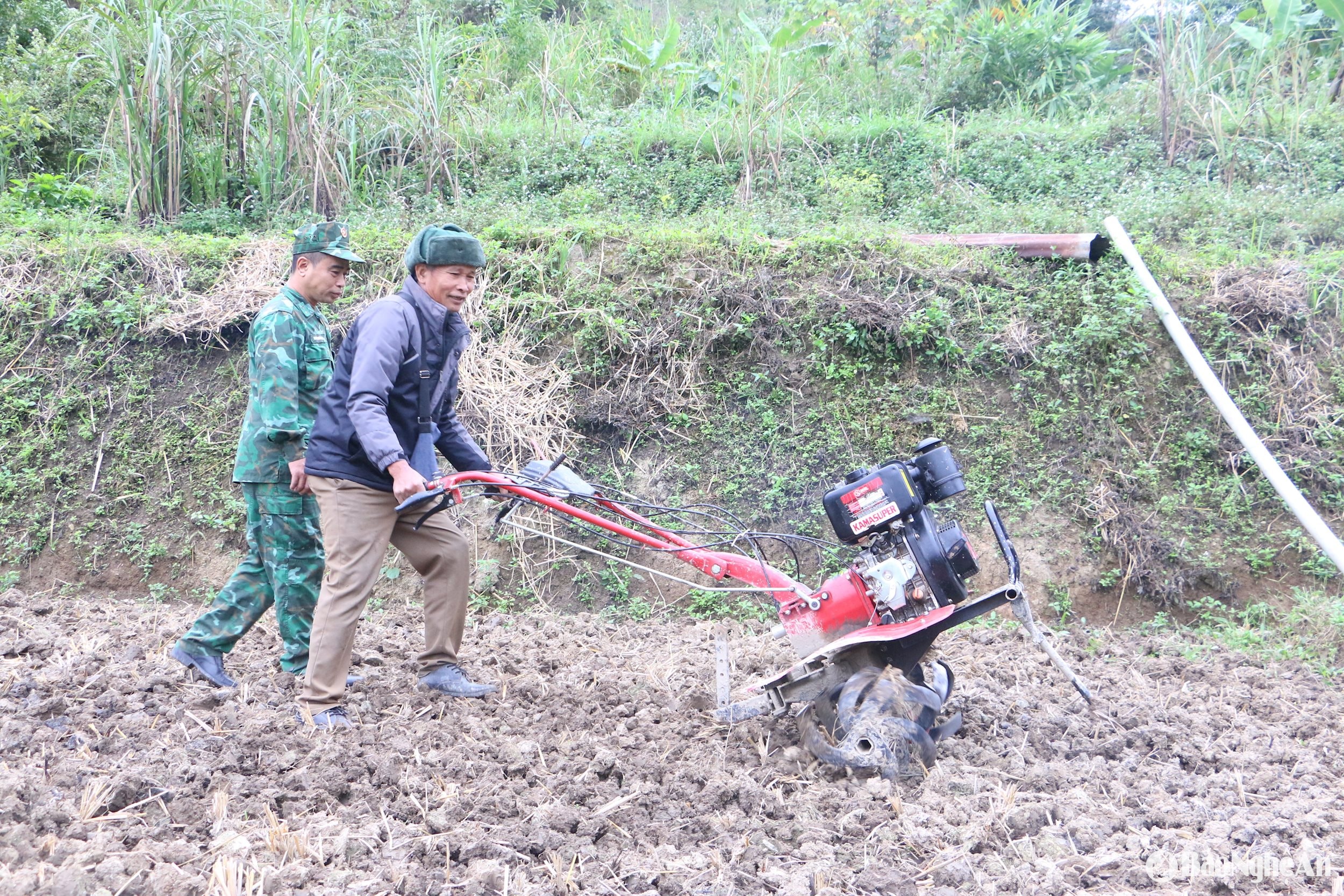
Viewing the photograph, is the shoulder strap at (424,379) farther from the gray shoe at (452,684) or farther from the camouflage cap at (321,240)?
the gray shoe at (452,684)

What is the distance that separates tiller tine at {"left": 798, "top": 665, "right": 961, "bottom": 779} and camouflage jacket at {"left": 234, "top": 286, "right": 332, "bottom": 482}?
2.43 metres

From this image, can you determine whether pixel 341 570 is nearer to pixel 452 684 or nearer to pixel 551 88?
pixel 452 684

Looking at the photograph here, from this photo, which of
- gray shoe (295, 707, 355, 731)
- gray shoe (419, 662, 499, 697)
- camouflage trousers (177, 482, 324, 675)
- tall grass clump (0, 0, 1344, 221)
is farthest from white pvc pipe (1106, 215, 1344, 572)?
camouflage trousers (177, 482, 324, 675)

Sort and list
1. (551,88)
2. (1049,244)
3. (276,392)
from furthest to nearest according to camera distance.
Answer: (551,88)
(1049,244)
(276,392)

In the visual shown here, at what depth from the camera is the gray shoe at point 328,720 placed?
12.1 ft

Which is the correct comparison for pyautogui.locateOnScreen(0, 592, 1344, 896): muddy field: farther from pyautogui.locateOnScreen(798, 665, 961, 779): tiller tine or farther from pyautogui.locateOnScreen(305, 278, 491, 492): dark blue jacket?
pyautogui.locateOnScreen(305, 278, 491, 492): dark blue jacket

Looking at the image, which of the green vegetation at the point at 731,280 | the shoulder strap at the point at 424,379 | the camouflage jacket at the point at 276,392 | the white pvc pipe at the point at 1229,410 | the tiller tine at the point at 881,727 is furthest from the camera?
the green vegetation at the point at 731,280

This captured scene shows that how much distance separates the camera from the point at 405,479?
3.53 m

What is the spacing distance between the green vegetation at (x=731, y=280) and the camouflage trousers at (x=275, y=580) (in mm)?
1789

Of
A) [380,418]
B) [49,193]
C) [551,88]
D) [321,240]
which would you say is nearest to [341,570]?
[380,418]

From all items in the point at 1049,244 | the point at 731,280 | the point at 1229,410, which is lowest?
the point at 1229,410

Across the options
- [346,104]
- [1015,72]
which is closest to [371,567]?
[346,104]

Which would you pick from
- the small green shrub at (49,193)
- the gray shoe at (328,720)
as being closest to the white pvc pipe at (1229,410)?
the gray shoe at (328,720)

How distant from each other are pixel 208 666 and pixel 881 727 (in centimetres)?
289
